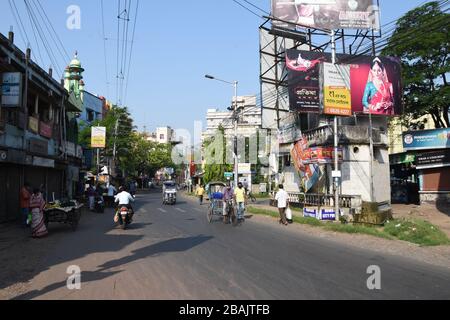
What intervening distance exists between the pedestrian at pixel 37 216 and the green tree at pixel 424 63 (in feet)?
92.6

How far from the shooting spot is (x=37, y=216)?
14500mm

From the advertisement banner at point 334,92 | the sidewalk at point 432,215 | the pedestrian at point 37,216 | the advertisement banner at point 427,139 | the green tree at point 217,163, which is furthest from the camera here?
the green tree at point 217,163

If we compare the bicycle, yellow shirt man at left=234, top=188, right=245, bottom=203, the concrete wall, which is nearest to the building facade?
the bicycle

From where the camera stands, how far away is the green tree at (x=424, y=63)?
3275 cm

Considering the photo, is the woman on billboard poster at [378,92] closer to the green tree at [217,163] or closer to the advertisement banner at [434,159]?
the advertisement banner at [434,159]

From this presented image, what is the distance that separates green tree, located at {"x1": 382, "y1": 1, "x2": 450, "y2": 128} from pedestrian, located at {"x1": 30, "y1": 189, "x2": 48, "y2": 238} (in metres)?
28.2

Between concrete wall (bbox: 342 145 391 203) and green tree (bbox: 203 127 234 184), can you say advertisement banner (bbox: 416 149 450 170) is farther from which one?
green tree (bbox: 203 127 234 184)

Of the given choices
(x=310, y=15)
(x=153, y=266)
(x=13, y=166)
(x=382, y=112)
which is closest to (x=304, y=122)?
(x=382, y=112)

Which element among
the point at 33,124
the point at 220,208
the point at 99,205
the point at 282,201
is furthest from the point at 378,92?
the point at 33,124

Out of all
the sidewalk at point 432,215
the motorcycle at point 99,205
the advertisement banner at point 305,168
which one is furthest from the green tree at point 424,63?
the motorcycle at point 99,205

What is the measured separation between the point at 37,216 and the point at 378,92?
23211 mm

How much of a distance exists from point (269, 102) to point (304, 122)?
19.1ft

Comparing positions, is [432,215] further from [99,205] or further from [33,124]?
[33,124]

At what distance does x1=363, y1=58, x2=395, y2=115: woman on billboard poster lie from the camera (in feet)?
95.8
